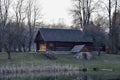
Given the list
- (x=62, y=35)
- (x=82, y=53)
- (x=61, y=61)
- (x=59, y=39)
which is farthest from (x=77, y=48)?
(x=61, y=61)

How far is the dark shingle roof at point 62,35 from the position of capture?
62328mm

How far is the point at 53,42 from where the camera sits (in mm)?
62469

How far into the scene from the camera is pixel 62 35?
64.1 meters

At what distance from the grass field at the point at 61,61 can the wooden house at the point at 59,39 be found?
221 inches

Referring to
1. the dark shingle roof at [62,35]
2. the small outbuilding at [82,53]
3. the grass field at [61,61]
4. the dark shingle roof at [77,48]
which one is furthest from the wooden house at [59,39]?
the grass field at [61,61]

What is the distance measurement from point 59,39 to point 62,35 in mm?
1640

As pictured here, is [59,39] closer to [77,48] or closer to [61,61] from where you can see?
[77,48]

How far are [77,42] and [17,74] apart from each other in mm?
24484

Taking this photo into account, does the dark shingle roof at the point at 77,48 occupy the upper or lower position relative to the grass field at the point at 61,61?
upper

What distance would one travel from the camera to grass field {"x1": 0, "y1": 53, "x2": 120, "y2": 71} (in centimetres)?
4725

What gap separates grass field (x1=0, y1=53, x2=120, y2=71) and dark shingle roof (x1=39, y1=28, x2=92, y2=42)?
6.08 meters

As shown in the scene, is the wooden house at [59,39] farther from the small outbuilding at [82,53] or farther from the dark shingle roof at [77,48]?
the small outbuilding at [82,53]

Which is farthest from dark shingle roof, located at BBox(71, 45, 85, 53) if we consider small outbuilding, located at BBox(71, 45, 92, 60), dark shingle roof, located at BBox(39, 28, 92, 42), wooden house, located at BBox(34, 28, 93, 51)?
dark shingle roof, located at BBox(39, 28, 92, 42)

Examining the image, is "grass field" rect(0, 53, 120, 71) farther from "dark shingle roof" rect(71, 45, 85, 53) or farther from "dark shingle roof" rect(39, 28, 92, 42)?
"dark shingle roof" rect(39, 28, 92, 42)
